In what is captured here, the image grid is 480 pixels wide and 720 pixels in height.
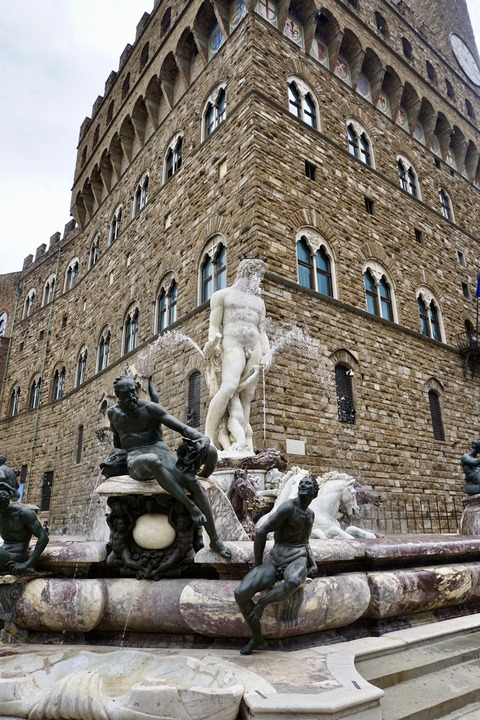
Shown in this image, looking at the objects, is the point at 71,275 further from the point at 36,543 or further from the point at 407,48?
A: the point at 36,543

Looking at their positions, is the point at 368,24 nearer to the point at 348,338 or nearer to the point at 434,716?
A: the point at 348,338

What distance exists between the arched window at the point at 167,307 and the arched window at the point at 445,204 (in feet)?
33.5

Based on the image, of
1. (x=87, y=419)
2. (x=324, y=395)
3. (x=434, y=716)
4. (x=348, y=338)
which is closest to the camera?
(x=434, y=716)

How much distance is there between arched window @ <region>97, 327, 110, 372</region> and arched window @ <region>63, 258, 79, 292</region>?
6580 mm

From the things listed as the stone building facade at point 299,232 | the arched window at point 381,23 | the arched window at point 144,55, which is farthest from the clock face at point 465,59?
the arched window at point 144,55

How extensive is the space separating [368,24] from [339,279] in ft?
32.1

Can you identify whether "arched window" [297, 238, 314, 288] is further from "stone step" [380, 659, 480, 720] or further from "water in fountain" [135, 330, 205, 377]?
"stone step" [380, 659, 480, 720]

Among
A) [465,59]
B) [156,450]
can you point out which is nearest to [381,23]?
[465,59]

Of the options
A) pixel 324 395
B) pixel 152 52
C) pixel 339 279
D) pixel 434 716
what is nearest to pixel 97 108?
pixel 152 52

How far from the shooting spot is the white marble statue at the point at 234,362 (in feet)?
20.4

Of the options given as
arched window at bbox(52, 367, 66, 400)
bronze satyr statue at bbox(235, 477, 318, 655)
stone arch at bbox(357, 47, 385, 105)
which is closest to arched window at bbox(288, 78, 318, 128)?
stone arch at bbox(357, 47, 385, 105)

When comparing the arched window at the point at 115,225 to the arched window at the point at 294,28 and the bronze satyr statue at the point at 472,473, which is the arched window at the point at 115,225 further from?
the bronze satyr statue at the point at 472,473

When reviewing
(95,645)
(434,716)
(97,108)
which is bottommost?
(434,716)

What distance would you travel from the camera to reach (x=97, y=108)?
2300 centimetres
